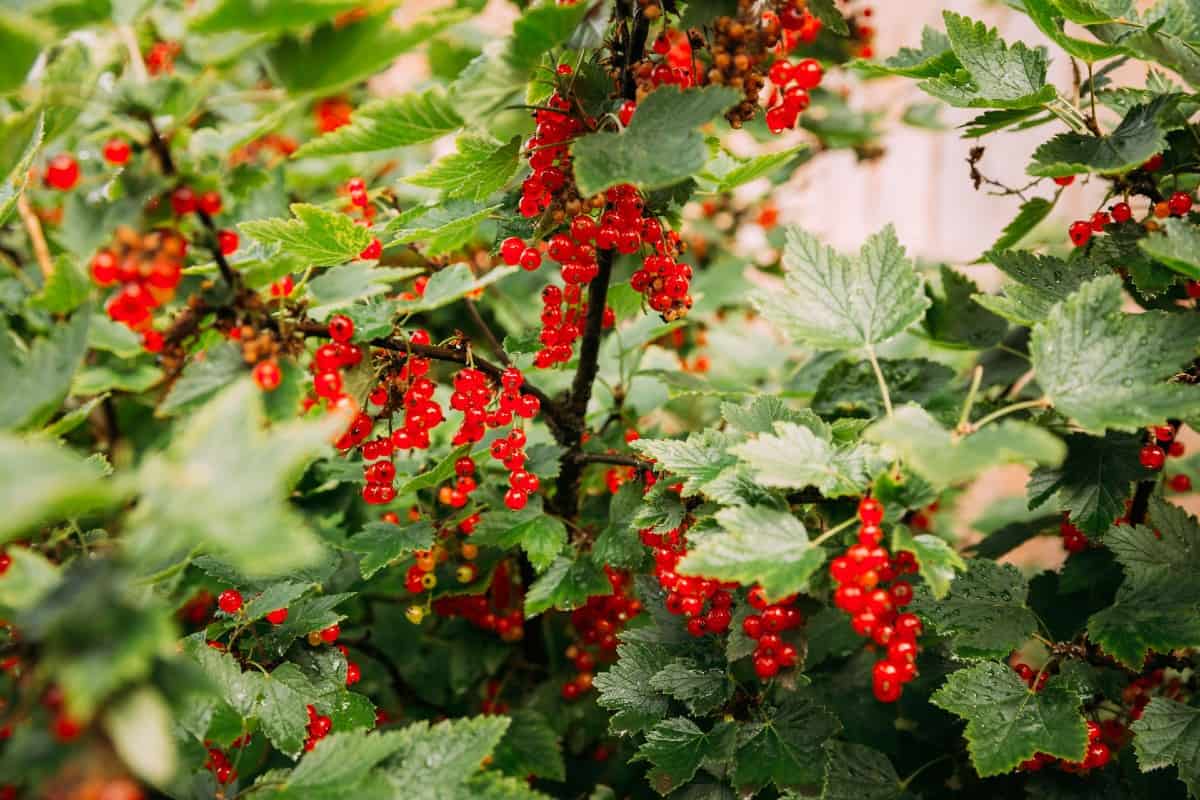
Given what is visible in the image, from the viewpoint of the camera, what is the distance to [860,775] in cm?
95

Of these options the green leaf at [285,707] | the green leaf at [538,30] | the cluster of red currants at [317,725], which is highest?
the green leaf at [538,30]

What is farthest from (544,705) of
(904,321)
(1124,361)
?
(1124,361)

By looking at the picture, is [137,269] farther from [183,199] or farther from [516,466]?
[516,466]

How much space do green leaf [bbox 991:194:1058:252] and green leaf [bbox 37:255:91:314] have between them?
975mm

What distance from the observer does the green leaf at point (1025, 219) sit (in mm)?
1036

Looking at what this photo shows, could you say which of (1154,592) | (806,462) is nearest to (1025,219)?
(1154,592)

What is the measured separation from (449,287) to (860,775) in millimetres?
721

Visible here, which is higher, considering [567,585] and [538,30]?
[538,30]

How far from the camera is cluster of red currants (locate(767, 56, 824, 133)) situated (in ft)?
2.67

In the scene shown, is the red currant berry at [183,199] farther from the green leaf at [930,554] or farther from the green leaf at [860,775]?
the green leaf at [860,775]

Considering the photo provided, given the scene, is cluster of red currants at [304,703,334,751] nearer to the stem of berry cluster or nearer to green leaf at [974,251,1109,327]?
the stem of berry cluster

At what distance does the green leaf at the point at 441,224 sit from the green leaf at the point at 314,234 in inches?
1.7

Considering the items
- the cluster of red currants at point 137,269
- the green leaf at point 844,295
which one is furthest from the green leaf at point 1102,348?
the cluster of red currants at point 137,269

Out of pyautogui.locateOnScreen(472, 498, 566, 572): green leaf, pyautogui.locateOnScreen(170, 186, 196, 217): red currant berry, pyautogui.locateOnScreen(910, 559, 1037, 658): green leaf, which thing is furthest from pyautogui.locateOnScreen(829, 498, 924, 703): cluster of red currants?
pyautogui.locateOnScreen(170, 186, 196, 217): red currant berry
